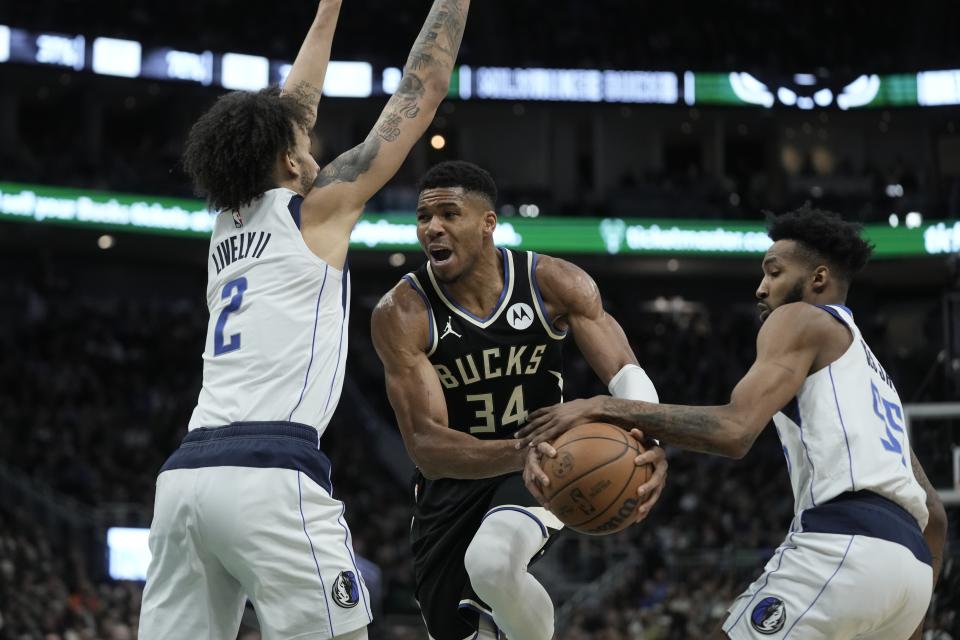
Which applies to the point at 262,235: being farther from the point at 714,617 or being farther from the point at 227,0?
the point at 227,0

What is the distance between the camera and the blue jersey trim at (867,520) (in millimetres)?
4422

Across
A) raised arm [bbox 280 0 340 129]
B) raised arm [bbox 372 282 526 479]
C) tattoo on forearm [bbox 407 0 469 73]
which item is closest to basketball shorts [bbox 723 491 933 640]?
raised arm [bbox 372 282 526 479]

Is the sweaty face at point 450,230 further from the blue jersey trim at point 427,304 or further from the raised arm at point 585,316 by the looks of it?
the raised arm at point 585,316

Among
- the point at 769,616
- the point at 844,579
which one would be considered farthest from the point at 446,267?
the point at 844,579

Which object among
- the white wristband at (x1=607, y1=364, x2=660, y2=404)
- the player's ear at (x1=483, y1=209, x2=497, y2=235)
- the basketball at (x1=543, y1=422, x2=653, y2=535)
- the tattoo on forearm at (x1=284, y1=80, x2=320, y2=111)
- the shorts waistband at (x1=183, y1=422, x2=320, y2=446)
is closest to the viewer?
the shorts waistband at (x1=183, y1=422, x2=320, y2=446)

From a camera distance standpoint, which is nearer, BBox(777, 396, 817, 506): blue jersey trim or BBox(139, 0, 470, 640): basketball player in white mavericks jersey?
BBox(139, 0, 470, 640): basketball player in white mavericks jersey

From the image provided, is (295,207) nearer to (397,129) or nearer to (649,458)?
(397,129)

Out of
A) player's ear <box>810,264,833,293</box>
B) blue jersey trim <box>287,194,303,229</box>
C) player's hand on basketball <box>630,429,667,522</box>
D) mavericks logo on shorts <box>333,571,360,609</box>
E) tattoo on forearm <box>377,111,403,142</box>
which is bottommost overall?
mavericks logo on shorts <box>333,571,360,609</box>

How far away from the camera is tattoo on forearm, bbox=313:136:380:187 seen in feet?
14.8

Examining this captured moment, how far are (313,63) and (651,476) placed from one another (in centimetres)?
231

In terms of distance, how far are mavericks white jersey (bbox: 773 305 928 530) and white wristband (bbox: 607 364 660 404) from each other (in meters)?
0.64

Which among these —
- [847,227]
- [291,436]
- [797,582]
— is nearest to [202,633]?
[291,436]

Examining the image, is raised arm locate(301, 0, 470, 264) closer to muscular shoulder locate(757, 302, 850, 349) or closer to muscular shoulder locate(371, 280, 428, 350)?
muscular shoulder locate(371, 280, 428, 350)

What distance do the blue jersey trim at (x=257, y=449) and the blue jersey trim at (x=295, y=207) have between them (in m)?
0.74
